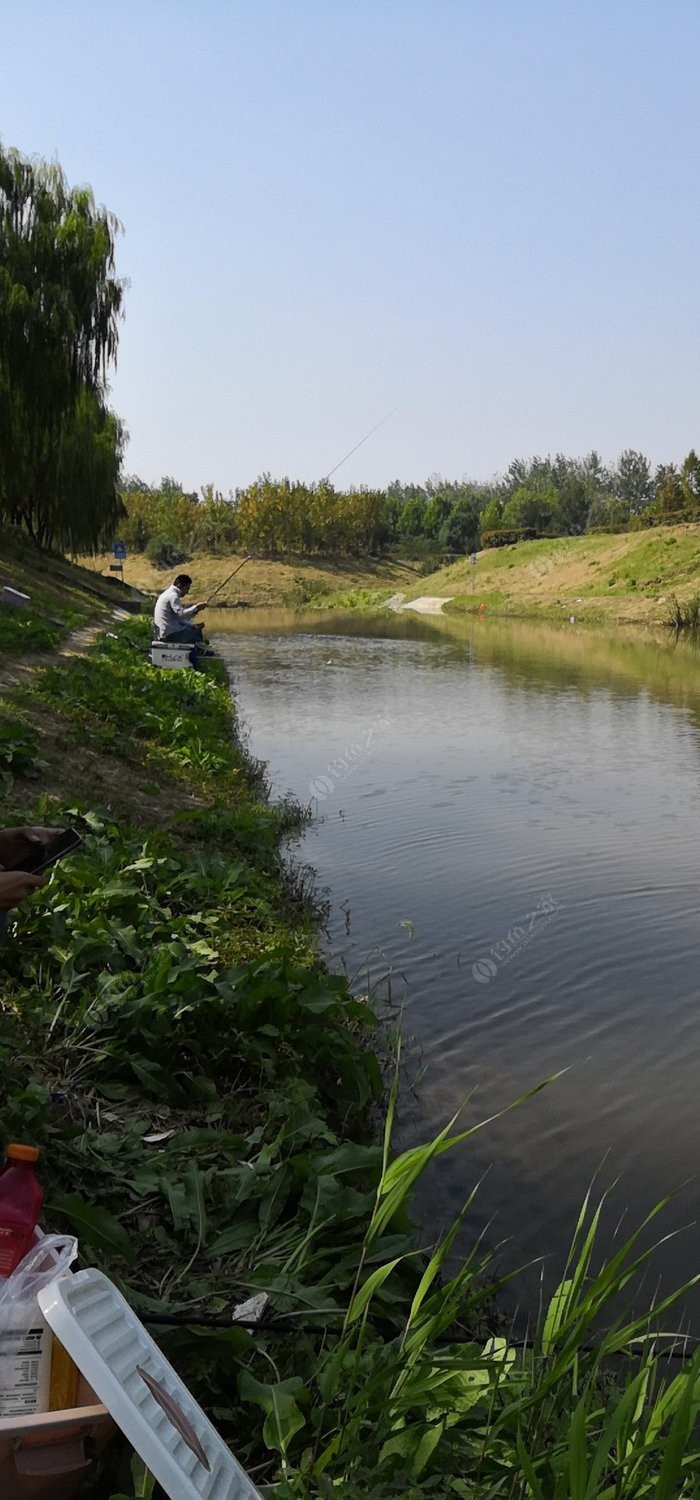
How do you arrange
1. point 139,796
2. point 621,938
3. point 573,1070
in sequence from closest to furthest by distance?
point 573,1070 → point 621,938 → point 139,796

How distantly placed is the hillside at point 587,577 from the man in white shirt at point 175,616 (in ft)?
115

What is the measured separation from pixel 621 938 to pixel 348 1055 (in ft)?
11.6

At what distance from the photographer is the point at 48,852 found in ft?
10.8

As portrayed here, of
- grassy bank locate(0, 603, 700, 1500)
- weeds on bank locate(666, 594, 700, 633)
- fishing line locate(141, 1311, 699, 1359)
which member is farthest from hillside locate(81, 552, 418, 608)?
fishing line locate(141, 1311, 699, 1359)

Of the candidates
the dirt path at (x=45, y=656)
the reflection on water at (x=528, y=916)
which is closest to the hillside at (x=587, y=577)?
the dirt path at (x=45, y=656)

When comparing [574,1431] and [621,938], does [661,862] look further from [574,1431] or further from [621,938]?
[574,1431]

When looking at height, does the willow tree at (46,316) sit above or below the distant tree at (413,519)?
below

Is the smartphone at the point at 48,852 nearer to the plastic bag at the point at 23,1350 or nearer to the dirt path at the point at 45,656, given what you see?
the plastic bag at the point at 23,1350

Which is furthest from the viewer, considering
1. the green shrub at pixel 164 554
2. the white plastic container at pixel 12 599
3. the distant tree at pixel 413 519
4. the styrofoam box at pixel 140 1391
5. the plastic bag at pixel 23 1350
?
the distant tree at pixel 413 519

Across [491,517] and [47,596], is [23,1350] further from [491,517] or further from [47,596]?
[491,517]

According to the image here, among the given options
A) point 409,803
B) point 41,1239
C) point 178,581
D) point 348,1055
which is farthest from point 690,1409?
point 178,581

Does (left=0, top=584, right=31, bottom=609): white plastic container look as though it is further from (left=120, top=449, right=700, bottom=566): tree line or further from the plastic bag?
(left=120, top=449, right=700, bottom=566): tree line

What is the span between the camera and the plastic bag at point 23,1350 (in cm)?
220

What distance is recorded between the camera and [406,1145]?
4922 mm
